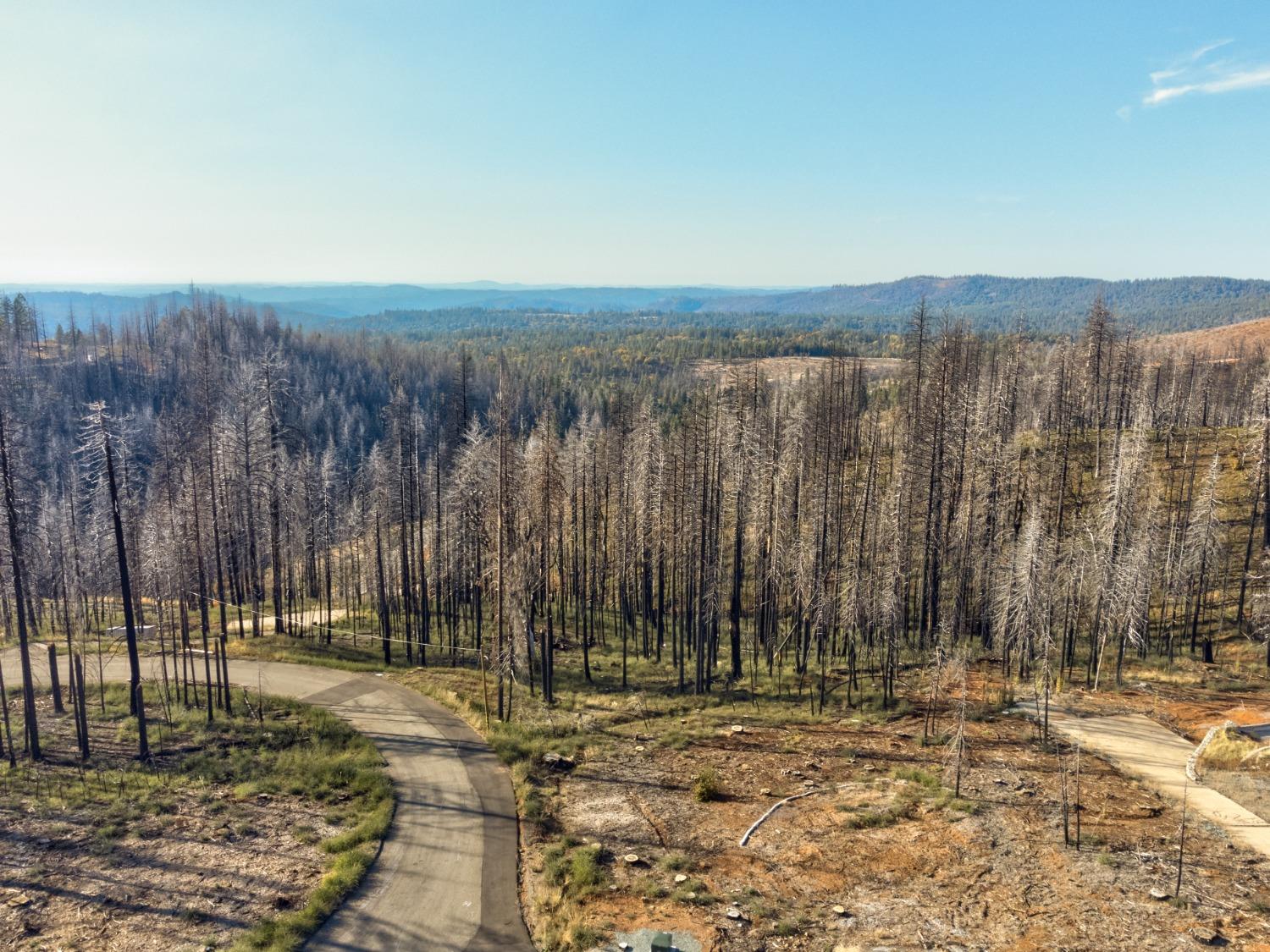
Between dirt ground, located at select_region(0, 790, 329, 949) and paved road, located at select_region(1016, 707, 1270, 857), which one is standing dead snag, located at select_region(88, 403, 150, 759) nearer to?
dirt ground, located at select_region(0, 790, 329, 949)

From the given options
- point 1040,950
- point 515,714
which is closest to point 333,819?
point 515,714

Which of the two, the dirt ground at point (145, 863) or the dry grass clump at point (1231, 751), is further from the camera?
the dry grass clump at point (1231, 751)

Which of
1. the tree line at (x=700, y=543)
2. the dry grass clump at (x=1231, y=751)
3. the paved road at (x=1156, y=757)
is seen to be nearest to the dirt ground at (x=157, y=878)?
the tree line at (x=700, y=543)

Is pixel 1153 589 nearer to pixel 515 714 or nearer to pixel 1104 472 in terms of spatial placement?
pixel 1104 472

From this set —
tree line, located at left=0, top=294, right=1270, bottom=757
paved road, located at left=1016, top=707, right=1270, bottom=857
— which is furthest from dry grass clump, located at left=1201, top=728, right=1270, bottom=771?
tree line, located at left=0, top=294, right=1270, bottom=757

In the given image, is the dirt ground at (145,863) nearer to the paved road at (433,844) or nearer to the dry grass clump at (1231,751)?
the paved road at (433,844)
